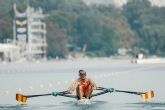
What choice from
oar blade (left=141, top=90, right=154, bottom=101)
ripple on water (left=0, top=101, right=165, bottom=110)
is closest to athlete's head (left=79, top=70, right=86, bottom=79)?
ripple on water (left=0, top=101, right=165, bottom=110)

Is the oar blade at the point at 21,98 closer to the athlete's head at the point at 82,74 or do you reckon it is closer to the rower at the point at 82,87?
the rower at the point at 82,87

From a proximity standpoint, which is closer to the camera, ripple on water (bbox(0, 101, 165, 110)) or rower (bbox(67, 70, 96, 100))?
ripple on water (bbox(0, 101, 165, 110))

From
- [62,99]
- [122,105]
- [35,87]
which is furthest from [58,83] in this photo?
[122,105]

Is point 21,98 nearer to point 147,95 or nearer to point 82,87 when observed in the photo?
point 82,87

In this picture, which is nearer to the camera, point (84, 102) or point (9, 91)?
point (84, 102)

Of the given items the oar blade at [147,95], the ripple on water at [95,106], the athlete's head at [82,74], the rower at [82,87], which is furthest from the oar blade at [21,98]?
the oar blade at [147,95]

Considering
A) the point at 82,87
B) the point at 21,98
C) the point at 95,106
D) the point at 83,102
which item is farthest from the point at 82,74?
the point at 21,98


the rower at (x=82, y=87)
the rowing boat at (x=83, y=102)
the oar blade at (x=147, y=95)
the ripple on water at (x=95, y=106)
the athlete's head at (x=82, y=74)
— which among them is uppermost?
the athlete's head at (x=82, y=74)

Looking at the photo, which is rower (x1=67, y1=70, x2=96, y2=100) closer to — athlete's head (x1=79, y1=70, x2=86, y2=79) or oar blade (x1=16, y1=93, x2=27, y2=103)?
athlete's head (x1=79, y1=70, x2=86, y2=79)

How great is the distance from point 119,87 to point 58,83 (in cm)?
954

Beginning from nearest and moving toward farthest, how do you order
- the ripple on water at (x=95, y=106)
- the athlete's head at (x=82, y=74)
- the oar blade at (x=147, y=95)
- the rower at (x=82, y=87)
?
the ripple on water at (x=95, y=106) < the athlete's head at (x=82, y=74) < the rower at (x=82, y=87) < the oar blade at (x=147, y=95)

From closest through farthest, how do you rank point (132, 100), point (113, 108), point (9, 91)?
point (113, 108) → point (132, 100) → point (9, 91)

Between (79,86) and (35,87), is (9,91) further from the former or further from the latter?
(79,86)

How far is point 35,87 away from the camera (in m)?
81.2
